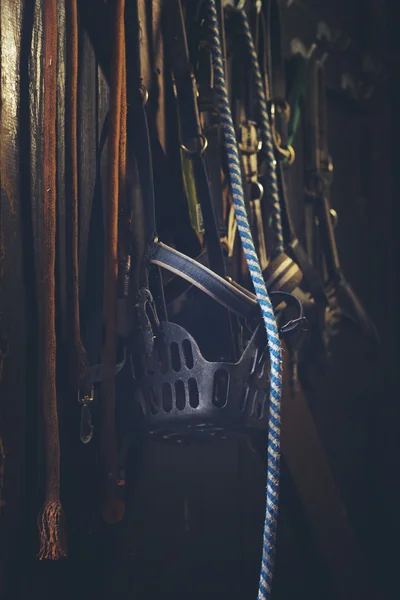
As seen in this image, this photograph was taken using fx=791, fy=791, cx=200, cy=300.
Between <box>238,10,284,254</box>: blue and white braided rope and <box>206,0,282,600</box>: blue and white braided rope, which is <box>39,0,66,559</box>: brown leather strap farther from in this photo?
<box>238,10,284,254</box>: blue and white braided rope

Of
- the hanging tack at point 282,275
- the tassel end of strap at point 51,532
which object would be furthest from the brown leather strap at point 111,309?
the hanging tack at point 282,275

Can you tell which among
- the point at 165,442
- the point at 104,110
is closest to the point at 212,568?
the point at 165,442

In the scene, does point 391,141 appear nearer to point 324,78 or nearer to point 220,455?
point 324,78

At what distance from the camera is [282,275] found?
1644mm

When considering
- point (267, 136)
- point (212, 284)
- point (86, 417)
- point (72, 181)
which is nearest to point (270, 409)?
point (212, 284)

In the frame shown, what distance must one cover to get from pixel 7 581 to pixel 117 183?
0.75 m

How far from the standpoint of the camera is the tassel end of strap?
1354 millimetres

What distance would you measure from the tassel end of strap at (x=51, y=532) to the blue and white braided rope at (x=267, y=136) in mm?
738

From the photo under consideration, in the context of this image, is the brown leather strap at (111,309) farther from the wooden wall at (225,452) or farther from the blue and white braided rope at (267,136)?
the blue and white braided rope at (267,136)

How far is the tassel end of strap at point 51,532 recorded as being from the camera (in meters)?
1.35

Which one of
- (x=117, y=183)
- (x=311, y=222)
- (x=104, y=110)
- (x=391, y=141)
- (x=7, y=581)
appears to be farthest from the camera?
(x=391, y=141)

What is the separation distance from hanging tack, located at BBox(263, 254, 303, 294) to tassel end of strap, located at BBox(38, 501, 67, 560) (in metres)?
0.61

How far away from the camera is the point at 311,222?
209cm

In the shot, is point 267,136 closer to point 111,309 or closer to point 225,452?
point 111,309
